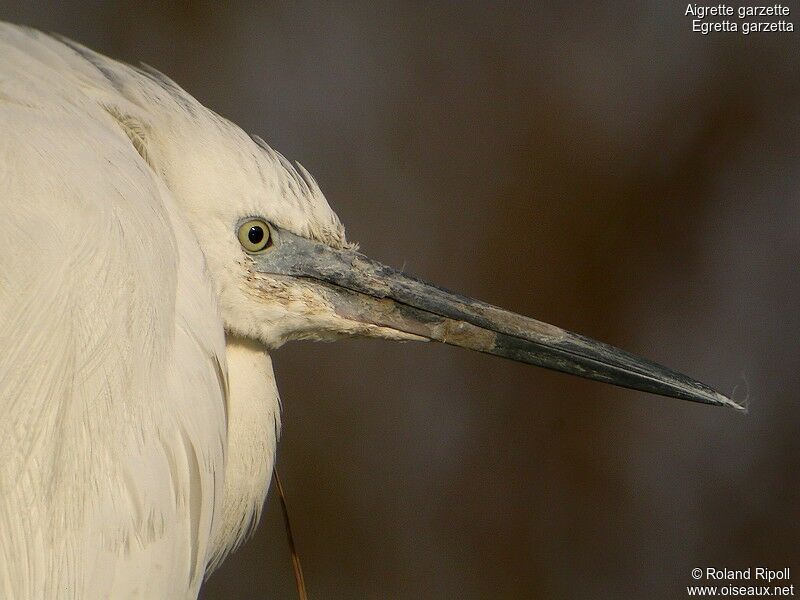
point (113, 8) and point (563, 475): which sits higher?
point (113, 8)

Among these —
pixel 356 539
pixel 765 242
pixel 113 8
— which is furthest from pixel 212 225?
pixel 765 242

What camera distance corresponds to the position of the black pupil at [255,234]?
758 mm

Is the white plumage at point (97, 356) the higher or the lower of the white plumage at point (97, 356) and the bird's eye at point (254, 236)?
the lower

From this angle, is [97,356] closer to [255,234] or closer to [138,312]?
[138,312]

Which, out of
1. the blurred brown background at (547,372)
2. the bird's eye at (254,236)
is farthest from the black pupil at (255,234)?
the blurred brown background at (547,372)

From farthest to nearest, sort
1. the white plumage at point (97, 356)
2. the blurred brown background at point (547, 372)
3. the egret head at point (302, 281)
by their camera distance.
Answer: the blurred brown background at point (547, 372) < the egret head at point (302, 281) < the white plumage at point (97, 356)

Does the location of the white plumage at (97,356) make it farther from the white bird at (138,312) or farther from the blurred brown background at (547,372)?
the blurred brown background at (547,372)

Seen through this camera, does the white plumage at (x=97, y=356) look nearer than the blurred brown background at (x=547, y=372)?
Yes

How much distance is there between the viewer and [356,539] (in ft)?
5.60

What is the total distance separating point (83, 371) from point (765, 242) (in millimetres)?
1547

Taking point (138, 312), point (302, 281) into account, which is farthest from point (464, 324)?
point (138, 312)

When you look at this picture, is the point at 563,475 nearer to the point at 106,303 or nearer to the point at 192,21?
the point at 192,21

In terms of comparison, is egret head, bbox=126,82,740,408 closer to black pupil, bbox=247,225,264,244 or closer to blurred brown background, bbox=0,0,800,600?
black pupil, bbox=247,225,264,244

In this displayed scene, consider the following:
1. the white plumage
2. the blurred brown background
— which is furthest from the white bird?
the blurred brown background
